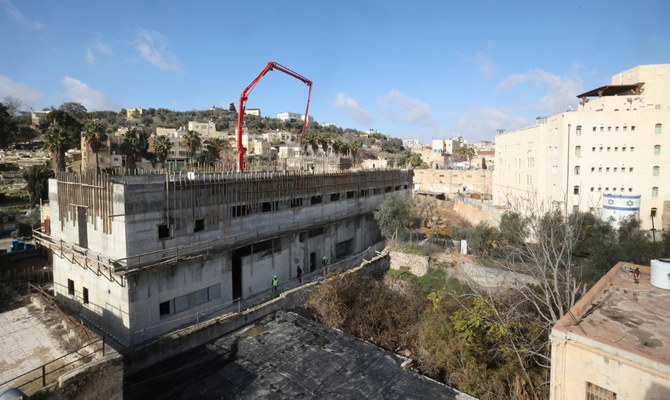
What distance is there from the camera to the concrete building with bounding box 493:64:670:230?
39156 millimetres

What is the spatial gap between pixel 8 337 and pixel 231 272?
11.8m

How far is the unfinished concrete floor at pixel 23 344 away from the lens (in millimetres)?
11586

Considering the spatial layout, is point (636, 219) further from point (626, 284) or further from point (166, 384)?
point (166, 384)

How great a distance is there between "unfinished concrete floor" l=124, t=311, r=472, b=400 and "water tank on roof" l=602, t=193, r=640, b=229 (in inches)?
1239

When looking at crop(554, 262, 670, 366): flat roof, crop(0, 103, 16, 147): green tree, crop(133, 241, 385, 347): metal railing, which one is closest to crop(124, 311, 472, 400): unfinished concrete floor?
crop(133, 241, 385, 347): metal railing

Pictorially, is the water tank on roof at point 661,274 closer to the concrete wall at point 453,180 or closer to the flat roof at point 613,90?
the flat roof at point 613,90

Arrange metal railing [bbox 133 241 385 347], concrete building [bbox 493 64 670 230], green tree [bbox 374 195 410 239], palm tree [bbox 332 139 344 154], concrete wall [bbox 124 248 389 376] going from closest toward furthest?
concrete wall [bbox 124 248 389 376] → metal railing [bbox 133 241 385 347] → green tree [bbox 374 195 410 239] → concrete building [bbox 493 64 670 230] → palm tree [bbox 332 139 344 154]

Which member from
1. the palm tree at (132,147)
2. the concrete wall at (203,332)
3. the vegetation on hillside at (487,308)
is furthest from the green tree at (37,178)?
the vegetation on hillside at (487,308)

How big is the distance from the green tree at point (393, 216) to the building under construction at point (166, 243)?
1019 cm

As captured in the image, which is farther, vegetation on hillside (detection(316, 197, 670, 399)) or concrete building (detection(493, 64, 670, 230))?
concrete building (detection(493, 64, 670, 230))

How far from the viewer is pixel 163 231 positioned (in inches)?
805

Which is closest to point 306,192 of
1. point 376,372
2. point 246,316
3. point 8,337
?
point 246,316

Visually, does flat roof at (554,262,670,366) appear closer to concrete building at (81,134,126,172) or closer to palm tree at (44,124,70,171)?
palm tree at (44,124,70,171)

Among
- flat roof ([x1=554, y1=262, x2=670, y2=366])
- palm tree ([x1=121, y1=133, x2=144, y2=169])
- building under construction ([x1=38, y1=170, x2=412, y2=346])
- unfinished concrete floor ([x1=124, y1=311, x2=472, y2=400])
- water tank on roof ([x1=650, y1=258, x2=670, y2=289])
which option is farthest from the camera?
palm tree ([x1=121, y1=133, x2=144, y2=169])
